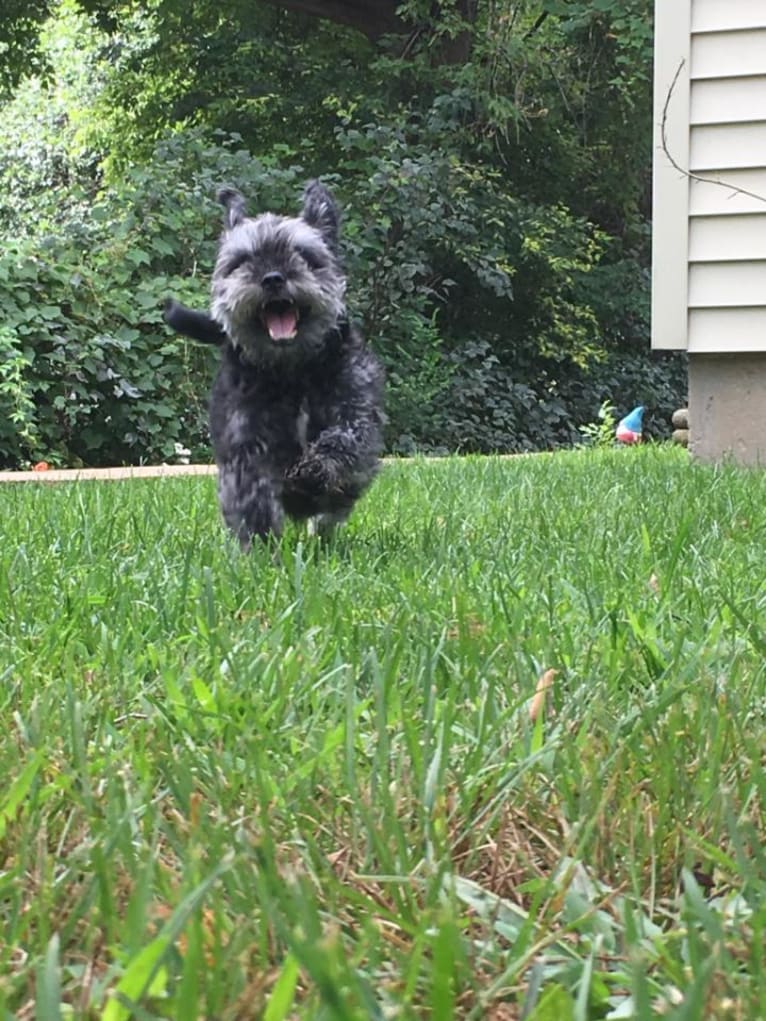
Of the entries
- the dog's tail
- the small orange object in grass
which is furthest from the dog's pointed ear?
the small orange object in grass

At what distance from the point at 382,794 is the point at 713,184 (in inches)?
242

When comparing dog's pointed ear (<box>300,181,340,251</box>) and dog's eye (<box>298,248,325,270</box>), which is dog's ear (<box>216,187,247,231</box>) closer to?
dog's pointed ear (<box>300,181,340,251</box>)

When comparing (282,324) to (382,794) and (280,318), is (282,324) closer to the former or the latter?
(280,318)

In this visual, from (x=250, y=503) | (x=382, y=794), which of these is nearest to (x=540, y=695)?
(x=382, y=794)

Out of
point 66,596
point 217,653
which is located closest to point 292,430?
point 66,596

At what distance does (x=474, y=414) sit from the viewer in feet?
46.0

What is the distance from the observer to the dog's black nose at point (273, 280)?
12.3 feet

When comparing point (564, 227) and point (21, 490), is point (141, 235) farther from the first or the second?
point (564, 227)

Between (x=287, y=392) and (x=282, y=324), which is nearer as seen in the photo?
(x=282, y=324)

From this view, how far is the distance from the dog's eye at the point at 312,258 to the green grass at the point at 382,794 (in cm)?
134

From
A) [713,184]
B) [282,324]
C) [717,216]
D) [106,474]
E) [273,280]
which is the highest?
[713,184]

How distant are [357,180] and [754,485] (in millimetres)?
9373

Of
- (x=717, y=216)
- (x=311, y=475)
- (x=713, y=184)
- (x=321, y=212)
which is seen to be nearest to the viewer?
(x=311, y=475)

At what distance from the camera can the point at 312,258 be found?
3.95m
